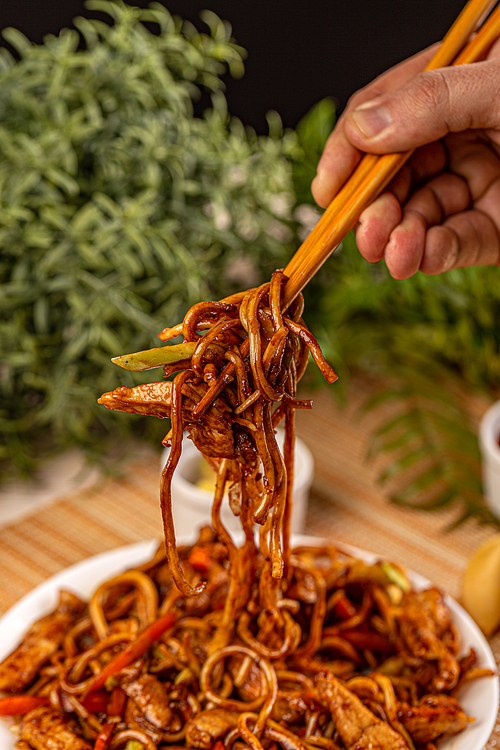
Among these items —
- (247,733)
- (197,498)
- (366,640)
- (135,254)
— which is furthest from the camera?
(135,254)

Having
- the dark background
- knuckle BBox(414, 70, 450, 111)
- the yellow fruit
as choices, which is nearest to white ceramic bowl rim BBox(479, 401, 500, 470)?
the yellow fruit

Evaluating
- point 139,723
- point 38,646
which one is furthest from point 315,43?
point 139,723

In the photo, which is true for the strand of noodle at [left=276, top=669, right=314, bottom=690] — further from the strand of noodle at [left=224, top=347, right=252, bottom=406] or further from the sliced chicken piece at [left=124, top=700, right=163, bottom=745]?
the strand of noodle at [left=224, top=347, right=252, bottom=406]

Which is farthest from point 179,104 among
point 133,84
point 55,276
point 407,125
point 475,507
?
point 475,507

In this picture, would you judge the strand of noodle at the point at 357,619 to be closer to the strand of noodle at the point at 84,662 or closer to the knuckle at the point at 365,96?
the strand of noodle at the point at 84,662

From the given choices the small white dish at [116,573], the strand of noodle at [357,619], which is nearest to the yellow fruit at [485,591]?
the small white dish at [116,573]

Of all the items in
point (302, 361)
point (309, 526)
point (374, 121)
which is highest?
point (374, 121)

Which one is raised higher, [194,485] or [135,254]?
[135,254]

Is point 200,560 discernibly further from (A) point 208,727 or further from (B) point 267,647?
(A) point 208,727
